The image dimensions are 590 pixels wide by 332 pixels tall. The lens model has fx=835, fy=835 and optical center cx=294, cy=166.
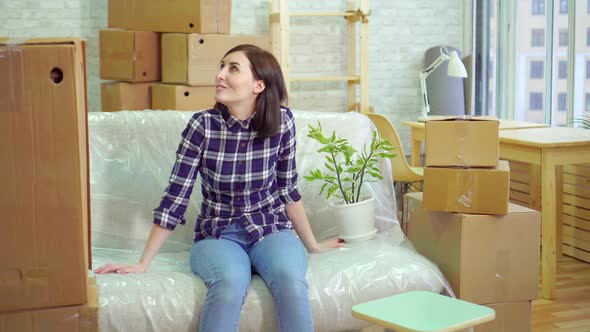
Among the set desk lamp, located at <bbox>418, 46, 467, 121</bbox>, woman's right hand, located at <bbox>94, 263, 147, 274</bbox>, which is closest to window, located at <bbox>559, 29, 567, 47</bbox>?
desk lamp, located at <bbox>418, 46, 467, 121</bbox>

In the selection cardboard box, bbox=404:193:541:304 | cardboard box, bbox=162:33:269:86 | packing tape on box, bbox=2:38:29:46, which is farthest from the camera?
cardboard box, bbox=162:33:269:86

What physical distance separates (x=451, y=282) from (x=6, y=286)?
1542 millimetres

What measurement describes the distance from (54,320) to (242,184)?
3.25 feet

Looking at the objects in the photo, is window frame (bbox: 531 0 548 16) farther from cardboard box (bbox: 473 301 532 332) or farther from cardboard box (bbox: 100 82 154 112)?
cardboard box (bbox: 473 301 532 332)

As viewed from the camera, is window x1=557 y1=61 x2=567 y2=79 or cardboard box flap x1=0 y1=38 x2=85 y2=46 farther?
window x1=557 y1=61 x2=567 y2=79

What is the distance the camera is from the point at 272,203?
8.40 feet

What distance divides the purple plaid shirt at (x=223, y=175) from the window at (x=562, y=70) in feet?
9.73

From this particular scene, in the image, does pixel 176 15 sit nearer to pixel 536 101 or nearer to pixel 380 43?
pixel 380 43

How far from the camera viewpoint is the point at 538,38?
17.2ft

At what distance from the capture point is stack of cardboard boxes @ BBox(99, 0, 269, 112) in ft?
13.5

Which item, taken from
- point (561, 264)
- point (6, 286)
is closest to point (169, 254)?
point (6, 286)

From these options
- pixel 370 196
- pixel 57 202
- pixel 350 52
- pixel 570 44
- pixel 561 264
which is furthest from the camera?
pixel 350 52

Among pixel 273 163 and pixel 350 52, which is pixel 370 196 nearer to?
pixel 273 163

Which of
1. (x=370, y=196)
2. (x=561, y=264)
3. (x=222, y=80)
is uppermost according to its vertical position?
(x=222, y=80)
